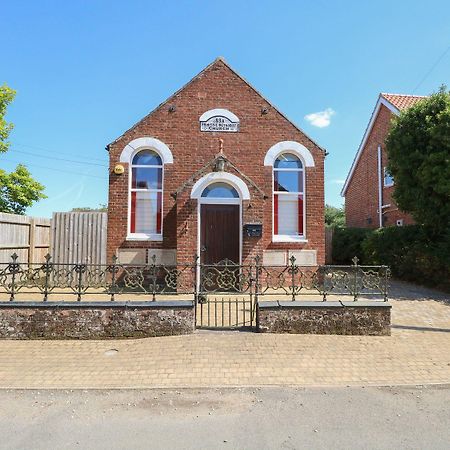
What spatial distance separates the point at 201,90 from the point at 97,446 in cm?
949

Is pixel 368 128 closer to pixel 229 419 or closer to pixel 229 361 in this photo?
pixel 229 361

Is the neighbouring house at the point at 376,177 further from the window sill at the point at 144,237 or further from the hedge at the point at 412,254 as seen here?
the window sill at the point at 144,237

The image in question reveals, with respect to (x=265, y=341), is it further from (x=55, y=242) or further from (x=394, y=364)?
(x=55, y=242)

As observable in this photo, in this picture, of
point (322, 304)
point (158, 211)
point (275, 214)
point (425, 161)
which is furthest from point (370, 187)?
point (322, 304)

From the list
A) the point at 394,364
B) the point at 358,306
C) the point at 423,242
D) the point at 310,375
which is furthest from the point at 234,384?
the point at 423,242

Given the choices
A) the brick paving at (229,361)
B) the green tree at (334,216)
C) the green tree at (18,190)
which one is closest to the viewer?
the brick paving at (229,361)

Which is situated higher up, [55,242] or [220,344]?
[55,242]

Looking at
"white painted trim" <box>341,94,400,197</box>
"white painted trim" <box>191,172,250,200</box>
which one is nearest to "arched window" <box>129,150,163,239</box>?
"white painted trim" <box>191,172,250,200</box>

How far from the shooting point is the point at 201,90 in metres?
10.6

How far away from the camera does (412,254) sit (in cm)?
1209

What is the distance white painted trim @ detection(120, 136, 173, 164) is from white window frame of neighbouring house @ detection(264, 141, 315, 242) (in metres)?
2.91

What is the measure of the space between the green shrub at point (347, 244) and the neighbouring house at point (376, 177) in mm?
1918

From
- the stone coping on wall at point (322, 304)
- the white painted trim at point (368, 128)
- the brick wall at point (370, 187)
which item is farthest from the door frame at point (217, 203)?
the white painted trim at point (368, 128)

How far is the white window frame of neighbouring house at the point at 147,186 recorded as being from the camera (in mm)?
10320
